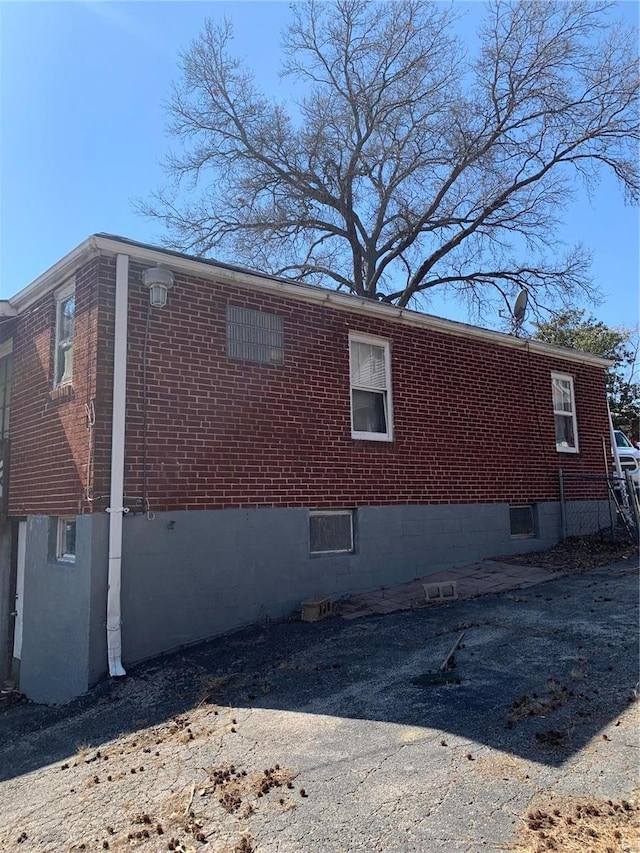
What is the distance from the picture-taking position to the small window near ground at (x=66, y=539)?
7371 millimetres

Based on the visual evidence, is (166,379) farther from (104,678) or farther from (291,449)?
(104,678)

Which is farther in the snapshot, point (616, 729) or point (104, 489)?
point (104, 489)

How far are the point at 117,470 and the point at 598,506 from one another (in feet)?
33.6

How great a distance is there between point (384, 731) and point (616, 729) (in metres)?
1.52

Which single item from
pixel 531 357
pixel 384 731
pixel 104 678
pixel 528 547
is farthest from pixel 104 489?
pixel 531 357

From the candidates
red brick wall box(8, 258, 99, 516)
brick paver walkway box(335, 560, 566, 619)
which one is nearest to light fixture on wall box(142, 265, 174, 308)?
red brick wall box(8, 258, 99, 516)

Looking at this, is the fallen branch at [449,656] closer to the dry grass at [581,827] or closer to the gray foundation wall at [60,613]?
the dry grass at [581,827]

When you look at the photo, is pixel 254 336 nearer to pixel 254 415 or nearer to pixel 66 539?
pixel 254 415

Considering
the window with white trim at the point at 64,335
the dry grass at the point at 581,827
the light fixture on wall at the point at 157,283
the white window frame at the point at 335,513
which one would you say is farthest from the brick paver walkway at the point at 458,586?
the window with white trim at the point at 64,335

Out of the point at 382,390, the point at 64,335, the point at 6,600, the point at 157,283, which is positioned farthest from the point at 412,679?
the point at 6,600

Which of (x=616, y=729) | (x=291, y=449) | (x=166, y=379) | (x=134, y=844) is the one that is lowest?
(x=134, y=844)

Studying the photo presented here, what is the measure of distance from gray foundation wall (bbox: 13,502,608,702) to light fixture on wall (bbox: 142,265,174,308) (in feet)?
7.86

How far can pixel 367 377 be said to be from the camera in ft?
30.6

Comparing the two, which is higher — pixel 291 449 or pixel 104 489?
pixel 291 449
